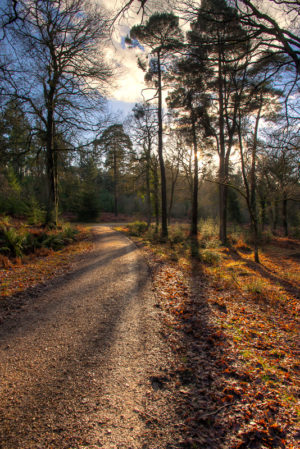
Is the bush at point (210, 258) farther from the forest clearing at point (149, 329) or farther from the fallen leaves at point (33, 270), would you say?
the fallen leaves at point (33, 270)

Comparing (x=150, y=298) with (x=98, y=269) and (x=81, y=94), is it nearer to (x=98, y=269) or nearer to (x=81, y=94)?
(x=98, y=269)

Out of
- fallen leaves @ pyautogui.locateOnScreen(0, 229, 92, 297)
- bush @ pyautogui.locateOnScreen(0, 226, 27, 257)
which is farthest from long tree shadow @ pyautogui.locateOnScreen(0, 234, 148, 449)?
bush @ pyautogui.locateOnScreen(0, 226, 27, 257)

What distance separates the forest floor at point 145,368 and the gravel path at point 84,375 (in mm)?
12

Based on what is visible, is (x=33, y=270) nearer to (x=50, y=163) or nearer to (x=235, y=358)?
(x=235, y=358)

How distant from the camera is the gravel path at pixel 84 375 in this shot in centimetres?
182

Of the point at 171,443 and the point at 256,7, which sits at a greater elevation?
the point at 256,7

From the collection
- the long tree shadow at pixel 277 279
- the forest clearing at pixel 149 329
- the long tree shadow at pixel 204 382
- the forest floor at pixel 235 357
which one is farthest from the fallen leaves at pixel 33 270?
the long tree shadow at pixel 277 279

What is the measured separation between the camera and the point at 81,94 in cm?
1139

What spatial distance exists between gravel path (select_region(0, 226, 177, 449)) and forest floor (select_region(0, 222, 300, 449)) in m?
0.01

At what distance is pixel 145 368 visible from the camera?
2.63m

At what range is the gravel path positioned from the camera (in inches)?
71.7

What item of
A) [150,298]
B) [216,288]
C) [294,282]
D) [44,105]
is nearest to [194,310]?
[150,298]

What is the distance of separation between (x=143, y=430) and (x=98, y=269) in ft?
16.9

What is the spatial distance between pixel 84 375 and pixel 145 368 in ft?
2.49
